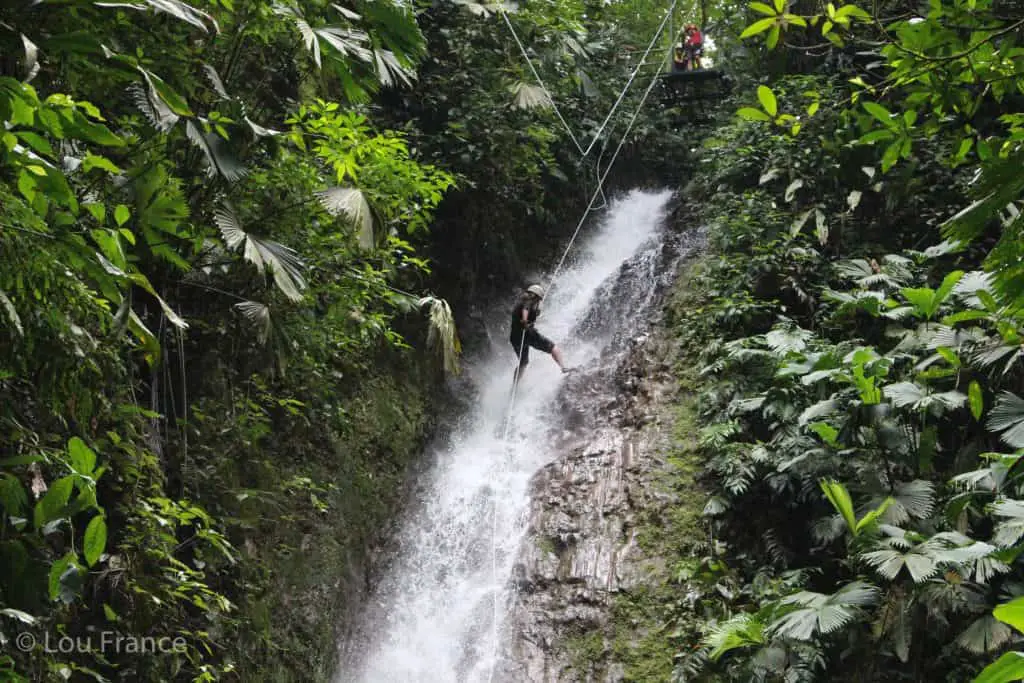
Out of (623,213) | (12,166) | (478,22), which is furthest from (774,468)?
(623,213)

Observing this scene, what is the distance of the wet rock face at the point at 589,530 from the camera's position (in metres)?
6.21

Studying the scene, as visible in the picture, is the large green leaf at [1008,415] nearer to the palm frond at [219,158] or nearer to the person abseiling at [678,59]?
the palm frond at [219,158]

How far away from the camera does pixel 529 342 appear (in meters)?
10.2

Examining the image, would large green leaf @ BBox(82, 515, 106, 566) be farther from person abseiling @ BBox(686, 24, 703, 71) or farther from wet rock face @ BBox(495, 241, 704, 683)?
person abseiling @ BBox(686, 24, 703, 71)

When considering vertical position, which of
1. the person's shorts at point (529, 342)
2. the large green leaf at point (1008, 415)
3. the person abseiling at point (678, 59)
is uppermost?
the large green leaf at point (1008, 415)

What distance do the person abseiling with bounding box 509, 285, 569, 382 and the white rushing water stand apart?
0.36 metres

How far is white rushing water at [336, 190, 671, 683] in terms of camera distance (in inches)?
265

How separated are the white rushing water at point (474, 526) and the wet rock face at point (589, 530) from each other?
271 millimetres

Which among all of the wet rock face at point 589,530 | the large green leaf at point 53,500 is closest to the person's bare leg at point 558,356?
the wet rock face at point 589,530

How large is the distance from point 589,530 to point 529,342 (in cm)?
355

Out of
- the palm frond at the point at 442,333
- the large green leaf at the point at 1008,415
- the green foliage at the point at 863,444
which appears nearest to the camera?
the green foliage at the point at 863,444

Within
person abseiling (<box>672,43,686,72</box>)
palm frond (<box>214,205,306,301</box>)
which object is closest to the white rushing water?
palm frond (<box>214,205,306,301</box>)

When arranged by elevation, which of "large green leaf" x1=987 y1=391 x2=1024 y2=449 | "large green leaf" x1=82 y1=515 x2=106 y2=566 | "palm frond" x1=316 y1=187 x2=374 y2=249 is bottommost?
"large green leaf" x1=987 y1=391 x2=1024 y2=449

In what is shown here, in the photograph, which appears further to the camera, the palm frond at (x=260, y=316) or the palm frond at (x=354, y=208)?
the palm frond at (x=354, y=208)
